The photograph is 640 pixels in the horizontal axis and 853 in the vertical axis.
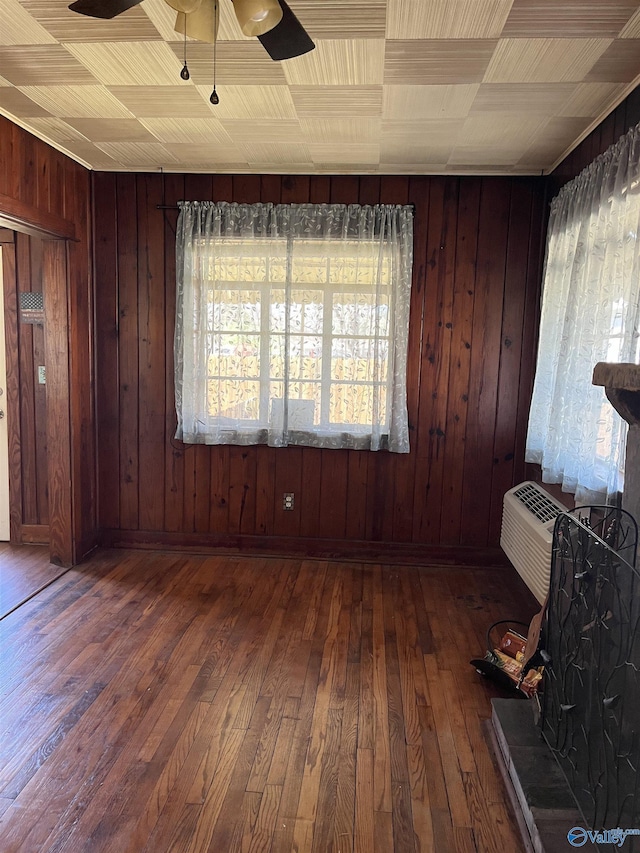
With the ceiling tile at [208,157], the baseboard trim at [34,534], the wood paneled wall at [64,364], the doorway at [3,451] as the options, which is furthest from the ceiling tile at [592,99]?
the baseboard trim at [34,534]

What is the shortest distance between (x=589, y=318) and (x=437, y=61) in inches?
50.1

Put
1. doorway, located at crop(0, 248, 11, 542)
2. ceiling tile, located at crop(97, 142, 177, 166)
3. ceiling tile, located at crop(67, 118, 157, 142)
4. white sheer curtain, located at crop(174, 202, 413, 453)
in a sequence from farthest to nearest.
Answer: doorway, located at crop(0, 248, 11, 542)
white sheer curtain, located at crop(174, 202, 413, 453)
ceiling tile, located at crop(97, 142, 177, 166)
ceiling tile, located at crop(67, 118, 157, 142)

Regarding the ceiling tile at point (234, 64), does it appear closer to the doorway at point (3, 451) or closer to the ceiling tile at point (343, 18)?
the ceiling tile at point (343, 18)

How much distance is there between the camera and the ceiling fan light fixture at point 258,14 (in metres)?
1.48

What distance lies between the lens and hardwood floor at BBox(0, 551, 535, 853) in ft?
5.72

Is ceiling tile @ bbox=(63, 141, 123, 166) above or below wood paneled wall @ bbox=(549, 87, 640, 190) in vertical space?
above

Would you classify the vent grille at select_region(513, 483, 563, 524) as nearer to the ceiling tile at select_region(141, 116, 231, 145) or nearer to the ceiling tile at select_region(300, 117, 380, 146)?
the ceiling tile at select_region(300, 117, 380, 146)

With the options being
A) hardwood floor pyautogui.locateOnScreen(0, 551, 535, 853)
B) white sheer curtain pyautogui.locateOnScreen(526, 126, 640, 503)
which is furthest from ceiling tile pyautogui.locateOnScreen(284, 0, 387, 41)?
hardwood floor pyautogui.locateOnScreen(0, 551, 535, 853)

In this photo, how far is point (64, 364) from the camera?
361 centimetres

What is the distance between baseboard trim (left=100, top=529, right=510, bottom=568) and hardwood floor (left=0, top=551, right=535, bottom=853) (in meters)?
0.32

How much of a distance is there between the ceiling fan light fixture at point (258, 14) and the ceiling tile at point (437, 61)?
73 cm

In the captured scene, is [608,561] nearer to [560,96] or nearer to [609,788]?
[609,788]

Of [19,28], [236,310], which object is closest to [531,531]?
[236,310]

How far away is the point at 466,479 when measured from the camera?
3.88 meters
